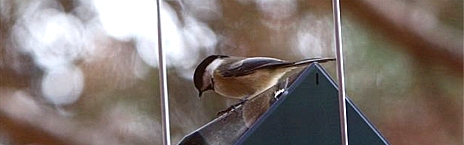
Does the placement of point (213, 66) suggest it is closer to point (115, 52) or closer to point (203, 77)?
point (203, 77)

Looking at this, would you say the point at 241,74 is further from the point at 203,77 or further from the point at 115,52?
the point at 115,52

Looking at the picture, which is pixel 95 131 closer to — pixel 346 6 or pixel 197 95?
pixel 197 95

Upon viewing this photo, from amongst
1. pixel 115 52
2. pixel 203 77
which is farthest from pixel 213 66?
pixel 115 52

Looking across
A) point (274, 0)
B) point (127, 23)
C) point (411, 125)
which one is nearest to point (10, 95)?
point (127, 23)

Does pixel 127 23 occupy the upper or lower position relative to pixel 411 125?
upper
